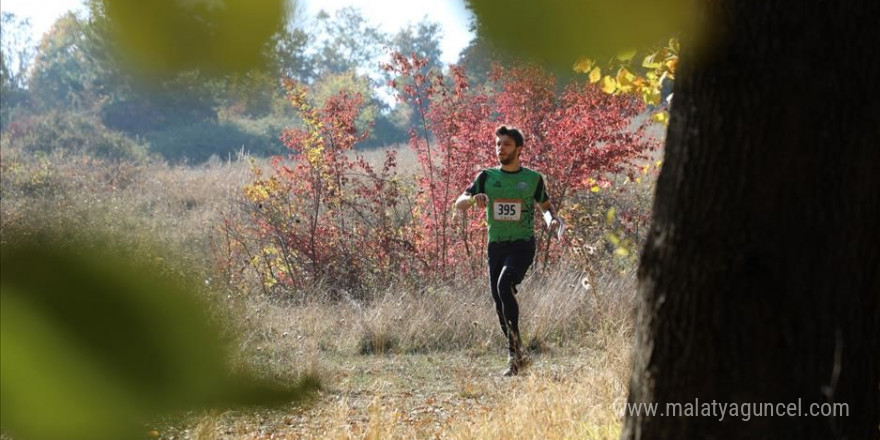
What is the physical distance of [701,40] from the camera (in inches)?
57.7

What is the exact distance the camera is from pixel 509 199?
643 cm

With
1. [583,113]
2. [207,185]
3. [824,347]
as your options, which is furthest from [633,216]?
[824,347]

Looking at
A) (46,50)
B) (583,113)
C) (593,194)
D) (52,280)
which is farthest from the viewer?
(593,194)

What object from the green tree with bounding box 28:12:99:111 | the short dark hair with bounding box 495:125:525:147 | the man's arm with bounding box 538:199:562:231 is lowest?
the green tree with bounding box 28:12:99:111

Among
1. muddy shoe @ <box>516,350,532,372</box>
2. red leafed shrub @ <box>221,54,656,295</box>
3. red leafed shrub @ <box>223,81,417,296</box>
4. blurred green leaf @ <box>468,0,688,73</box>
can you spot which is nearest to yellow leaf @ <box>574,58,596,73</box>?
blurred green leaf @ <box>468,0,688,73</box>

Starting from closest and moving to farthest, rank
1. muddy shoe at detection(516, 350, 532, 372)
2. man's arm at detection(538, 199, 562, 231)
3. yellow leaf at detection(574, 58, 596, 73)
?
yellow leaf at detection(574, 58, 596, 73) → man's arm at detection(538, 199, 562, 231) → muddy shoe at detection(516, 350, 532, 372)

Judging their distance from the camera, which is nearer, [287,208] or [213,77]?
[213,77]

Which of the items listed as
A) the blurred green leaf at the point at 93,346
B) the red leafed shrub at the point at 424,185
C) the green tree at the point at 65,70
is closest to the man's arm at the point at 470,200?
the red leafed shrub at the point at 424,185

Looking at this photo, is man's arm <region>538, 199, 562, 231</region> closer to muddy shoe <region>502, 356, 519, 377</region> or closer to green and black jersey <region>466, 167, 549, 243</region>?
green and black jersey <region>466, 167, 549, 243</region>

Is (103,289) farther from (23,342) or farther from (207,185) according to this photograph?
(207,185)

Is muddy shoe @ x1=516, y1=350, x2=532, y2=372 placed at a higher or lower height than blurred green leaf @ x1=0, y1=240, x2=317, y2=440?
lower

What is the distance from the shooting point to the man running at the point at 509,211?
643 cm

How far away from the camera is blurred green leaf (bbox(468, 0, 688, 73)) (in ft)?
1.95

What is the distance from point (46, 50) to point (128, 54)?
124 mm
